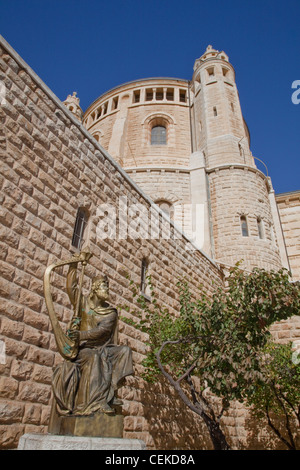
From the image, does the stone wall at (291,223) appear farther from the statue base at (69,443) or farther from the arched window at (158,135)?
the statue base at (69,443)

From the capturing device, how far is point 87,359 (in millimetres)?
3555

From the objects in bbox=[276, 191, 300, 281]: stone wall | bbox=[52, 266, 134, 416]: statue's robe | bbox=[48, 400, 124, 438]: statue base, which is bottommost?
bbox=[48, 400, 124, 438]: statue base

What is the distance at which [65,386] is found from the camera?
334cm

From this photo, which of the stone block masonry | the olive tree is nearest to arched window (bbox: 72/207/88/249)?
the stone block masonry

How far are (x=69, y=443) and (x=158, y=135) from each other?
21581 millimetres

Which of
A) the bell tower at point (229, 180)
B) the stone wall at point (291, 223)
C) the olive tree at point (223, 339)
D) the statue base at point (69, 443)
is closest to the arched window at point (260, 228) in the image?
the bell tower at point (229, 180)

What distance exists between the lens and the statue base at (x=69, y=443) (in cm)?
269

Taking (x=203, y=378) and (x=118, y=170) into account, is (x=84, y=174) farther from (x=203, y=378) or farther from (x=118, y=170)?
(x=203, y=378)

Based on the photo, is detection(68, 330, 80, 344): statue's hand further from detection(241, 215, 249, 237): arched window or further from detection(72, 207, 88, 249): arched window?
detection(241, 215, 249, 237): arched window

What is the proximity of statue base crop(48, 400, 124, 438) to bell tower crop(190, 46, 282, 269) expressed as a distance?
35.4ft

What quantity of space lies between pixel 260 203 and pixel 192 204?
3.25 m

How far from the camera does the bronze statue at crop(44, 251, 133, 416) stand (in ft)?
10.8
